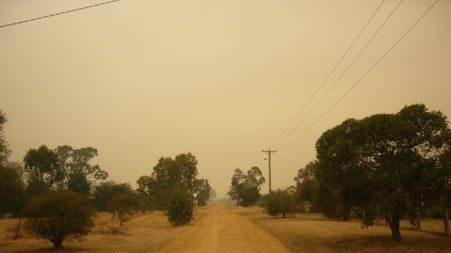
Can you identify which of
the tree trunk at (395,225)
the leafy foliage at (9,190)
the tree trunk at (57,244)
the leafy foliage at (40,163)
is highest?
the leafy foliage at (40,163)

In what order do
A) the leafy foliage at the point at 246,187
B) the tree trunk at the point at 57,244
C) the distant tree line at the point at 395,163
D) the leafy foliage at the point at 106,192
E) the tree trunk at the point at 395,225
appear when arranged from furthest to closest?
the leafy foliage at the point at 246,187
the leafy foliage at the point at 106,192
the tree trunk at the point at 57,244
the tree trunk at the point at 395,225
the distant tree line at the point at 395,163

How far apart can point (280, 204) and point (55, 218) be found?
43.3 m

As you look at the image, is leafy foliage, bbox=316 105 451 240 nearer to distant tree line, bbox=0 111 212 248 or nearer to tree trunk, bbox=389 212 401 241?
tree trunk, bbox=389 212 401 241

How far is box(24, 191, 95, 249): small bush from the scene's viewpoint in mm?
25672

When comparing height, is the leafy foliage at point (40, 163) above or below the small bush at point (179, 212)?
above

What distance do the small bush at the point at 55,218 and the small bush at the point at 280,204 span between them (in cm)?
4157

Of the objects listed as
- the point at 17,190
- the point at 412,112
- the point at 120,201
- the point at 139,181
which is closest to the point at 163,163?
the point at 139,181

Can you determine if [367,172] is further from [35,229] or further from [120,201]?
[120,201]

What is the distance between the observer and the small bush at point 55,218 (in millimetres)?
25672

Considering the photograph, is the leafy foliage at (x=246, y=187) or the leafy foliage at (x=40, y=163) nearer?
the leafy foliage at (x=40, y=163)

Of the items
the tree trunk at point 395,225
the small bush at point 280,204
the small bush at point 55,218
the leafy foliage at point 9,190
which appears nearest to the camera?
the tree trunk at point 395,225

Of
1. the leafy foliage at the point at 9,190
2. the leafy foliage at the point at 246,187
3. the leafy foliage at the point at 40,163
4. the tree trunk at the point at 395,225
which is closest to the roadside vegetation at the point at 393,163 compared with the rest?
the tree trunk at the point at 395,225

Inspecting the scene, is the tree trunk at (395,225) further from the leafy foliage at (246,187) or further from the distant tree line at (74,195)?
the leafy foliage at (246,187)

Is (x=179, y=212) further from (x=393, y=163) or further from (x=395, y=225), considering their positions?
(x=393, y=163)
